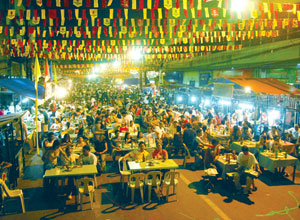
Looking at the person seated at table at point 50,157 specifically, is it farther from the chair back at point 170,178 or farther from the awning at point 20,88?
the awning at point 20,88

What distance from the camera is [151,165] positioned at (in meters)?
7.89

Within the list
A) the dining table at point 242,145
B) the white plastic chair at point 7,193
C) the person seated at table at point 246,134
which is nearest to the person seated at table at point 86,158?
the white plastic chair at point 7,193

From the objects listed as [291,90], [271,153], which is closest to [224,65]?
[291,90]

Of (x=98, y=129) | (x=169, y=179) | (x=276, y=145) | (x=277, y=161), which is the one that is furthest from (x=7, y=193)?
(x=276, y=145)

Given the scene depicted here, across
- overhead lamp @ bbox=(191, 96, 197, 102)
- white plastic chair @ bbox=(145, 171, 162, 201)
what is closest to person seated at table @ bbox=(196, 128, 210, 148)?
white plastic chair @ bbox=(145, 171, 162, 201)

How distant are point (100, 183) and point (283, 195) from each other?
6.39m

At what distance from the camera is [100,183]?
28.4 ft

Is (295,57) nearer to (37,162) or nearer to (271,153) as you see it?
(271,153)

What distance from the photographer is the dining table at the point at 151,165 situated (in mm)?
7602

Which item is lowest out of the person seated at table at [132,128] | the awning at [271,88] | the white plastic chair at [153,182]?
the white plastic chair at [153,182]

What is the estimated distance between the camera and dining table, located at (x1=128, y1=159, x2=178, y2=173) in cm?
760

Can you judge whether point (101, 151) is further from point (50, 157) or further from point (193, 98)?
point (193, 98)

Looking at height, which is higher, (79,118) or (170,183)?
(79,118)

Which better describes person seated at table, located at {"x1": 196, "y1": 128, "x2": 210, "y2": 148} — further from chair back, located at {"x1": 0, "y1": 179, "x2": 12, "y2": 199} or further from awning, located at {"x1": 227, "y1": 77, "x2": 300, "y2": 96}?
chair back, located at {"x1": 0, "y1": 179, "x2": 12, "y2": 199}
